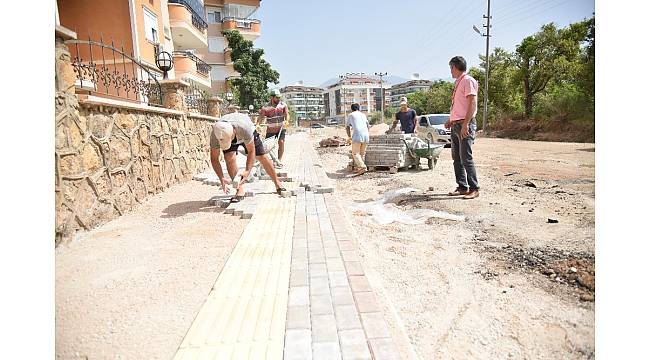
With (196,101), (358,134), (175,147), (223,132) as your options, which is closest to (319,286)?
(223,132)

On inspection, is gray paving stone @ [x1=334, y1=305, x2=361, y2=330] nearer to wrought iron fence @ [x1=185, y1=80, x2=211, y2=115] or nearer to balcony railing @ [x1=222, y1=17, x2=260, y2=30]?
wrought iron fence @ [x1=185, y1=80, x2=211, y2=115]

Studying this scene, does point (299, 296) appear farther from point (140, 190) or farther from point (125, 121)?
point (125, 121)

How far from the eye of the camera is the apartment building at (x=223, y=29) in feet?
88.1

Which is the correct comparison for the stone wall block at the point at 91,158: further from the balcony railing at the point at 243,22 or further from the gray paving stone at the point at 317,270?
the balcony railing at the point at 243,22

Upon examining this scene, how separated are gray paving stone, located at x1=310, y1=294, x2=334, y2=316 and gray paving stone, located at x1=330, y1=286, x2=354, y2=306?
0.12ft

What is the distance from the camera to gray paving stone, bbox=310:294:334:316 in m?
1.88

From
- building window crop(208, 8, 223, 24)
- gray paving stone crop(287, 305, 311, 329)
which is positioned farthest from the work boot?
building window crop(208, 8, 223, 24)

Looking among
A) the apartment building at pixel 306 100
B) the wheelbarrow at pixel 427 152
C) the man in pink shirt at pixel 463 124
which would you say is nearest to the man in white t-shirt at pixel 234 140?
the man in pink shirt at pixel 463 124

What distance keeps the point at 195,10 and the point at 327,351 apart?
24481mm

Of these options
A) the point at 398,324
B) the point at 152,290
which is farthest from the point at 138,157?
the point at 398,324

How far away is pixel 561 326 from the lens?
183 cm

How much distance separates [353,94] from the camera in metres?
112
